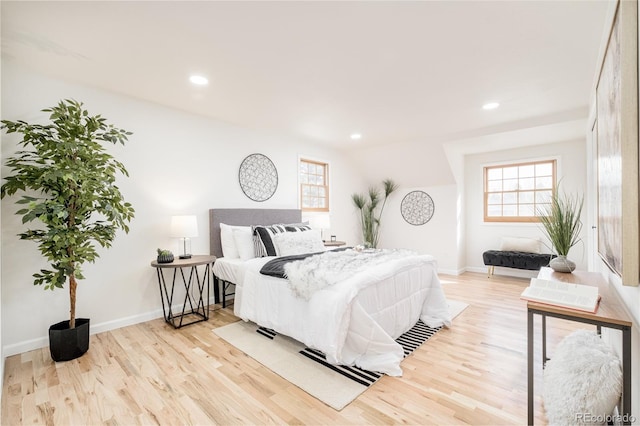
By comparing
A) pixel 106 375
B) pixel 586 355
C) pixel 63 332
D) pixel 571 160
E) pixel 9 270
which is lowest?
pixel 106 375

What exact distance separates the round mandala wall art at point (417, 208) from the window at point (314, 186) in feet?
6.12

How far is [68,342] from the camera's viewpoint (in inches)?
94.0

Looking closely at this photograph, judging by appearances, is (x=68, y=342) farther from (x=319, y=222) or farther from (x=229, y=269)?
(x=319, y=222)

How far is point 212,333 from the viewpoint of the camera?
2.90m

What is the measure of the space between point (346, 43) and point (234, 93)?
1.44 meters

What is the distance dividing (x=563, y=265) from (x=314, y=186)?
4022mm

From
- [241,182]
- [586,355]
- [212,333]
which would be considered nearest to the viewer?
[586,355]

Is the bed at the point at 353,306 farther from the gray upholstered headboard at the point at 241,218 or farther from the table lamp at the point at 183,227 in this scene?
the table lamp at the point at 183,227

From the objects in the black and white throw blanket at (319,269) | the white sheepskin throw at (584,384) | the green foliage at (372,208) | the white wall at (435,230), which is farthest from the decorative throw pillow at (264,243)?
the white wall at (435,230)

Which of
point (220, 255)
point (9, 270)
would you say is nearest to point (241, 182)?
point (220, 255)

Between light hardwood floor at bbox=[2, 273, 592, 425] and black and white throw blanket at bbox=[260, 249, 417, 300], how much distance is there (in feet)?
2.29

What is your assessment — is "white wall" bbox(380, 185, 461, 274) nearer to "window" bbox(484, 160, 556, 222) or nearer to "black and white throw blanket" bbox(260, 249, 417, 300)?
"window" bbox(484, 160, 556, 222)

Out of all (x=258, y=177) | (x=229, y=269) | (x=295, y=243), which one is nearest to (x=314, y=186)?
(x=258, y=177)

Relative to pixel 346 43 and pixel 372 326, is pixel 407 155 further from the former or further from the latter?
pixel 372 326
